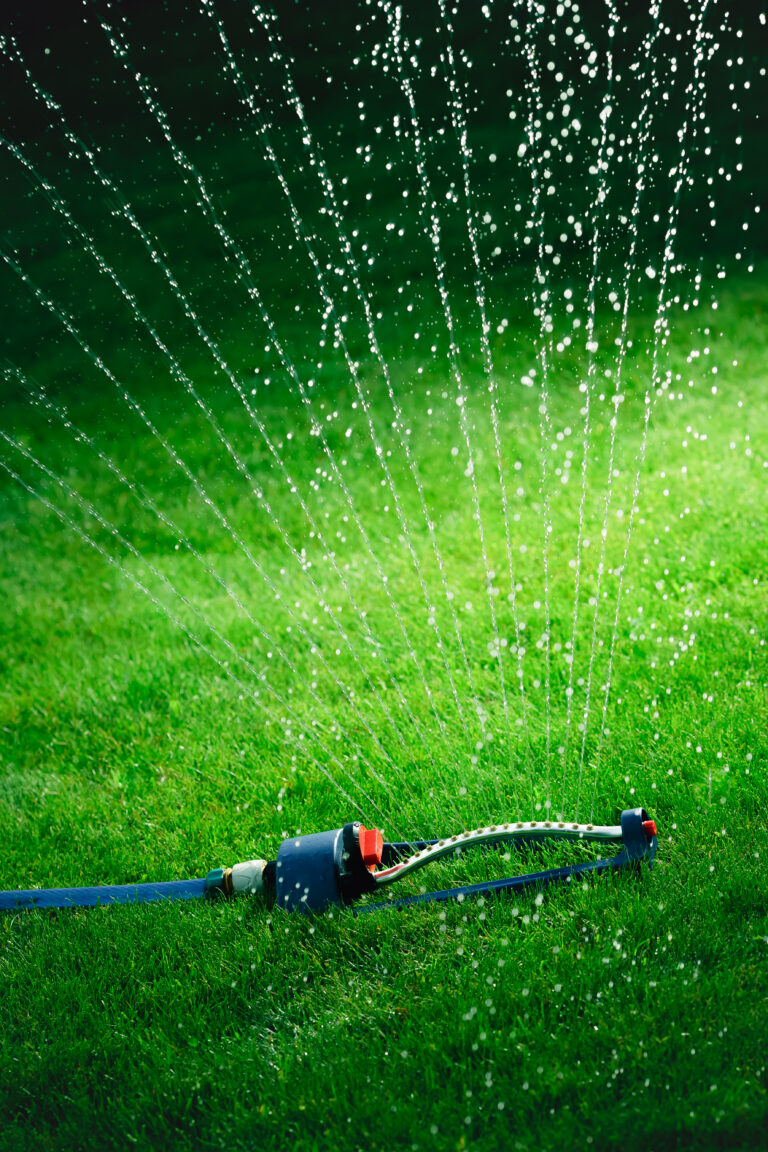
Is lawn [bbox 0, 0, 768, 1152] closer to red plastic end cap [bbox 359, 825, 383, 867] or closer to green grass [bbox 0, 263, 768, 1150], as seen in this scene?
green grass [bbox 0, 263, 768, 1150]

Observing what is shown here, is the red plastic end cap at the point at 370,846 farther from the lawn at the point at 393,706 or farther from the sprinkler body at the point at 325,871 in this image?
the lawn at the point at 393,706

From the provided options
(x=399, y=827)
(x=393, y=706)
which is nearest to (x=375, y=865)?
(x=399, y=827)

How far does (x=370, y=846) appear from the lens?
242 cm

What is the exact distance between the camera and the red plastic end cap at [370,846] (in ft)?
7.89

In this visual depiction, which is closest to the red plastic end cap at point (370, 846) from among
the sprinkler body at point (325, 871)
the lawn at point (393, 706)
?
the sprinkler body at point (325, 871)

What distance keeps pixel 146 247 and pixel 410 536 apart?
16.7ft

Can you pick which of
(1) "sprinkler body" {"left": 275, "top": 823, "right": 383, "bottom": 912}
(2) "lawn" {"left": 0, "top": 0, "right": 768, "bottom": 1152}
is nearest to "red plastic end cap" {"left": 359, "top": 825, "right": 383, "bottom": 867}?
(1) "sprinkler body" {"left": 275, "top": 823, "right": 383, "bottom": 912}

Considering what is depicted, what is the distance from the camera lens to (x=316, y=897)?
7.88ft

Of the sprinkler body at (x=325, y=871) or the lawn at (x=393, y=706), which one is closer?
the lawn at (x=393, y=706)

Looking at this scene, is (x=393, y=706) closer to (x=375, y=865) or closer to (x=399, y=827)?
(x=399, y=827)

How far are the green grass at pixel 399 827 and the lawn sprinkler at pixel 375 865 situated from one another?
0.17 feet

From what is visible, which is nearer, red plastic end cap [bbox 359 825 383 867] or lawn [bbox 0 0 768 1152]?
lawn [bbox 0 0 768 1152]

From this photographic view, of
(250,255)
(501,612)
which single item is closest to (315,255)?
(250,255)

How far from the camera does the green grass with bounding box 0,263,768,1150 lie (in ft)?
6.21
